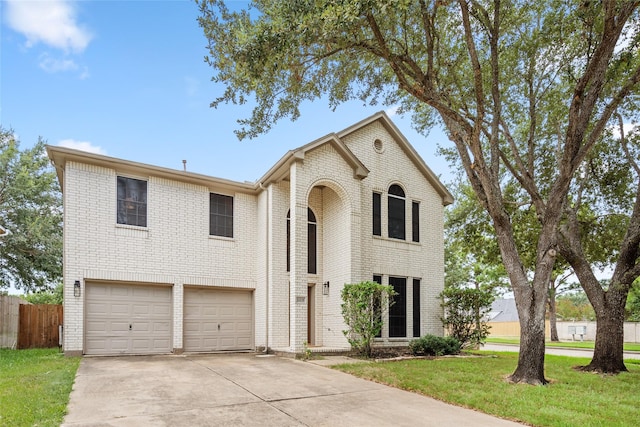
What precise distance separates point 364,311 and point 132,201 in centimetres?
740

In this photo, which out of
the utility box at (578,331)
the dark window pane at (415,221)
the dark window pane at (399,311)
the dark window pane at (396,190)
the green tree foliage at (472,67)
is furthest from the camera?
the utility box at (578,331)

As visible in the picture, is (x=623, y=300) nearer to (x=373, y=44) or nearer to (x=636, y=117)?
(x=636, y=117)

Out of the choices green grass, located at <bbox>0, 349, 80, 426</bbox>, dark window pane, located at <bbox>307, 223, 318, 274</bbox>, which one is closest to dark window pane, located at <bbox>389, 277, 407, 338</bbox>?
Answer: dark window pane, located at <bbox>307, 223, 318, 274</bbox>

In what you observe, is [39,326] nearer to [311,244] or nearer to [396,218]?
[311,244]

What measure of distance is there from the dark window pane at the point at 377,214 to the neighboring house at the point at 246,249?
0.12ft

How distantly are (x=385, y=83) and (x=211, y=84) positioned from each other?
4733mm

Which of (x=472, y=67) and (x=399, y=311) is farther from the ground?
(x=472, y=67)

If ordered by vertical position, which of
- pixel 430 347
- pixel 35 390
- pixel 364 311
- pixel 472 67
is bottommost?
pixel 430 347

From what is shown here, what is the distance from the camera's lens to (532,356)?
9180 mm

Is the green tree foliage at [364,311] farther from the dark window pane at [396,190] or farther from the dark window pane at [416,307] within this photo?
the dark window pane at [396,190]

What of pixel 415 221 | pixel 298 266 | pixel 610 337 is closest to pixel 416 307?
pixel 415 221

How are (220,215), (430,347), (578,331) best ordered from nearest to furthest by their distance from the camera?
(430,347), (220,215), (578,331)

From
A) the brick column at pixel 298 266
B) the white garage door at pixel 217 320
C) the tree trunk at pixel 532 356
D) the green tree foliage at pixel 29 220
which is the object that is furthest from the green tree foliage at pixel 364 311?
the green tree foliage at pixel 29 220

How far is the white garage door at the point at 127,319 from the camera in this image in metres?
12.6
